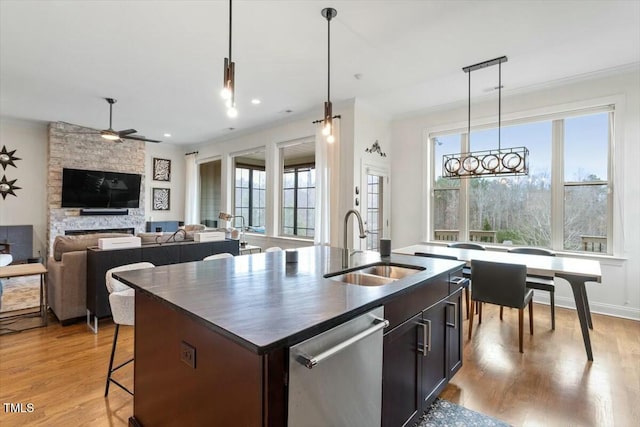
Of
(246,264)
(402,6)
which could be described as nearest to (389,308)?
Answer: (246,264)

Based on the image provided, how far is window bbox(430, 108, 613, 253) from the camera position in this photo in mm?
4082

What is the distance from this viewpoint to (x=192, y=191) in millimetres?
8430

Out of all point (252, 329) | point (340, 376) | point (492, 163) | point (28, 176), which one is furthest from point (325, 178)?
point (28, 176)

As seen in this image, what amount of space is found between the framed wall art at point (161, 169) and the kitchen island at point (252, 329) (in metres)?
7.06

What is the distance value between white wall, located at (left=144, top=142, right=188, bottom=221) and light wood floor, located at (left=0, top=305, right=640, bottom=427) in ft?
17.2

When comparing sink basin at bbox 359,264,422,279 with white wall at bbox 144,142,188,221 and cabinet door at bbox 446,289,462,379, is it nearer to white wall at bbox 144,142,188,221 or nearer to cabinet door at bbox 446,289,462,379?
cabinet door at bbox 446,289,462,379

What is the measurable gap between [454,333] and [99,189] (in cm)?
750

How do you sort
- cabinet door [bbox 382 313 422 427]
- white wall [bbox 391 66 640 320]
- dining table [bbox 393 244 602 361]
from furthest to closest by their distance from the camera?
1. white wall [bbox 391 66 640 320]
2. dining table [bbox 393 244 602 361]
3. cabinet door [bbox 382 313 422 427]

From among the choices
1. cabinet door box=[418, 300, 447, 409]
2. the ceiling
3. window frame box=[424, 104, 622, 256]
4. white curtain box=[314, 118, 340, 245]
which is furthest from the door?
cabinet door box=[418, 300, 447, 409]

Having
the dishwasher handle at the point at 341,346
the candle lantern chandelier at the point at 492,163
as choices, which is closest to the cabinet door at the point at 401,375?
the dishwasher handle at the point at 341,346

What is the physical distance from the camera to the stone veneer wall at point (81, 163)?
631cm

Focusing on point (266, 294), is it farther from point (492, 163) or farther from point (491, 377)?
point (492, 163)

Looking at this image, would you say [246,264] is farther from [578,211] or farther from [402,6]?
[578,211]

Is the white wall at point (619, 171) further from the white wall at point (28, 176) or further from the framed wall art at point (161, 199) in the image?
the white wall at point (28, 176)
